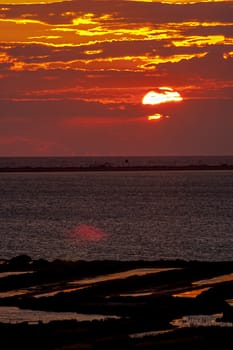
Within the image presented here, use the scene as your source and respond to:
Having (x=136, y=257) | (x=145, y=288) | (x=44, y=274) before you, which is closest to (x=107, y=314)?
(x=145, y=288)

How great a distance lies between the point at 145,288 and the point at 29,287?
522 centimetres

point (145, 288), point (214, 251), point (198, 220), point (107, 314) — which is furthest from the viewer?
point (198, 220)

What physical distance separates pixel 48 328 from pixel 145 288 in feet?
44.3

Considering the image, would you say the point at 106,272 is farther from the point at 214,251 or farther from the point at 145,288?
the point at 214,251

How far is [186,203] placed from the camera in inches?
6826

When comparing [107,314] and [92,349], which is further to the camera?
[107,314]

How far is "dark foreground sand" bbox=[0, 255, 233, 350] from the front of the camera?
3712cm

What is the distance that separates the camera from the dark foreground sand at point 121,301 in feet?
122

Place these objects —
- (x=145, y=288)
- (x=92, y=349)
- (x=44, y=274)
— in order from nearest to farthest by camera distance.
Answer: (x=92, y=349)
(x=145, y=288)
(x=44, y=274)

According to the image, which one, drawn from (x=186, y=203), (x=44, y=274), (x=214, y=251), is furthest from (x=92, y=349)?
(x=186, y=203)

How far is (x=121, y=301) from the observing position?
47344mm

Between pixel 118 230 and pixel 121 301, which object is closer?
pixel 121 301

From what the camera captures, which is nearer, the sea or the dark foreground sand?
the dark foreground sand

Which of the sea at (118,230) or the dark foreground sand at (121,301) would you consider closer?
the dark foreground sand at (121,301)
